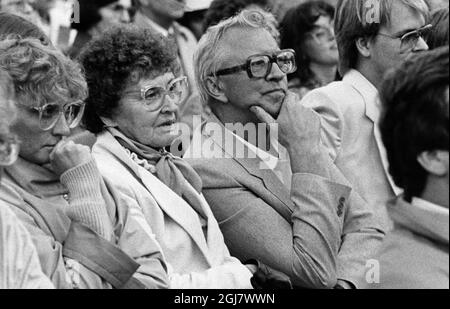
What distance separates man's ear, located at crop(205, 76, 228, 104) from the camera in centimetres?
526

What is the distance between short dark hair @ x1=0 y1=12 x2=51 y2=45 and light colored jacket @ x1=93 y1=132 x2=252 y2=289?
0.50m

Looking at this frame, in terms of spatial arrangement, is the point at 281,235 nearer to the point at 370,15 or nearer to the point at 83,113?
→ the point at 83,113

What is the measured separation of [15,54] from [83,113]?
583 millimetres

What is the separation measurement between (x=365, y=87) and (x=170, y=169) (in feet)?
3.86

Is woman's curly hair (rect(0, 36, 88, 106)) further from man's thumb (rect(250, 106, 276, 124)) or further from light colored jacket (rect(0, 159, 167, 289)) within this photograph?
man's thumb (rect(250, 106, 276, 124))

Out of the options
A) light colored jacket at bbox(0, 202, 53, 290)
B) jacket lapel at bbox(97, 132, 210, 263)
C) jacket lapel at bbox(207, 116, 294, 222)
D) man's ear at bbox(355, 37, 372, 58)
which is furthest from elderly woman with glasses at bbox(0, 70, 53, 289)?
man's ear at bbox(355, 37, 372, 58)

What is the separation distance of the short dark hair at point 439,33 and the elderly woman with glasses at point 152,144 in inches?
57.4

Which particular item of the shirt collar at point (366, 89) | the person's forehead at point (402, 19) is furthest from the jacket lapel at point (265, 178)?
the person's forehead at point (402, 19)

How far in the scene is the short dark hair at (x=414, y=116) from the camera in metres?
3.56

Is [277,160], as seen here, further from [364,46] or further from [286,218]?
[364,46]

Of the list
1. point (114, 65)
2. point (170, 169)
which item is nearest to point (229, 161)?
point (170, 169)

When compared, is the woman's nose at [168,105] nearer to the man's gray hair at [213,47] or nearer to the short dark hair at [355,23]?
the man's gray hair at [213,47]
